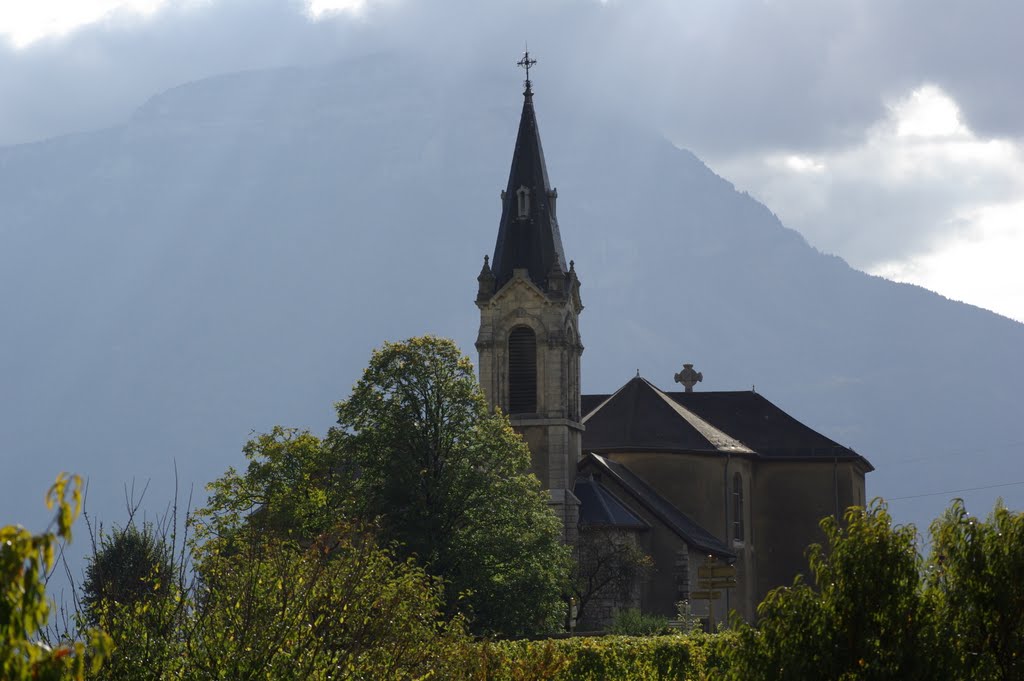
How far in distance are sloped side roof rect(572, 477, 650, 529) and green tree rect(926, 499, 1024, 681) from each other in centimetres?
4437

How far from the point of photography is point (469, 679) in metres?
25.4

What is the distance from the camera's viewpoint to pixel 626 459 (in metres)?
71.2

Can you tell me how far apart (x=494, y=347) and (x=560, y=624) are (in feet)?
53.5

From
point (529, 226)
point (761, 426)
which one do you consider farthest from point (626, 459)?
point (529, 226)

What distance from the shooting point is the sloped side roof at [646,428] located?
2808 inches

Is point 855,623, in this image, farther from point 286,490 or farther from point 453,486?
point 286,490

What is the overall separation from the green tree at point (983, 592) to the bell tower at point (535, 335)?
1718 inches

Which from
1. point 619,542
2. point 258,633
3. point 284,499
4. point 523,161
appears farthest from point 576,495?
point 258,633

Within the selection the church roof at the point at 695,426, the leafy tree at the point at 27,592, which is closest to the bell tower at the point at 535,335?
the church roof at the point at 695,426

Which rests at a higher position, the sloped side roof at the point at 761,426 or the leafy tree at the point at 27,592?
the sloped side roof at the point at 761,426

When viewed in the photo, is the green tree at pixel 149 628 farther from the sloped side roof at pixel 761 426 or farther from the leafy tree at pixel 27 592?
the sloped side roof at pixel 761 426

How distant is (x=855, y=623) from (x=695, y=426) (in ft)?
181

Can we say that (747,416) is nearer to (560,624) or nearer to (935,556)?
(560,624)

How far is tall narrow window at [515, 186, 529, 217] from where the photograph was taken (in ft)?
215
